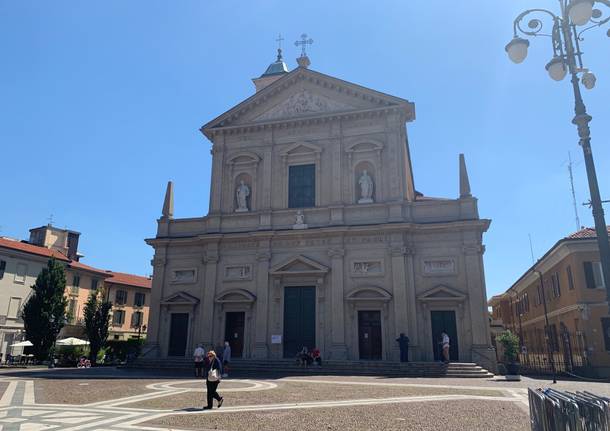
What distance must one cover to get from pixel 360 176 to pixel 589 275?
1373 cm

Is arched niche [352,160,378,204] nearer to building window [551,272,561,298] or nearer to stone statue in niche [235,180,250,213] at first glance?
stone statue in niche [235,180,250,213]

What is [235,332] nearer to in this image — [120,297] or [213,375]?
[213,375]

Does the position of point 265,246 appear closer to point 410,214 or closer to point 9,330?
point 410,214

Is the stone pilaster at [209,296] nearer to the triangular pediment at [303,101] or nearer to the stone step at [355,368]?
the stone step at [355,368]

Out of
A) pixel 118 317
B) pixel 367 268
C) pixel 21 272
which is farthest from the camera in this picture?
pixel 118 317

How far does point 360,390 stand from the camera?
584 inches

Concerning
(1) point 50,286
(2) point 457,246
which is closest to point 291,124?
(2) point 457,246

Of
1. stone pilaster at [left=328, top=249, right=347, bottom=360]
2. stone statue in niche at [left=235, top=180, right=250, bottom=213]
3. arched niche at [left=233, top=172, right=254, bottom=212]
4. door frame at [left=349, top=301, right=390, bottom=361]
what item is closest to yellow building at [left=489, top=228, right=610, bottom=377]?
door frame at [left=349, top=301, right=390, bottom=361]

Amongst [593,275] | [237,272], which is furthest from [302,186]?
[593,275]

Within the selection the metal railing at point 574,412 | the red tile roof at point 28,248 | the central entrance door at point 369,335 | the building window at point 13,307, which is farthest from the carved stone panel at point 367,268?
the building window at point 13,307

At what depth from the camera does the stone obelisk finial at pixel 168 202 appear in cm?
3114

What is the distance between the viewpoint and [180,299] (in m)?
28.6

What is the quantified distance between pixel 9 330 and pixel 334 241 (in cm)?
3057

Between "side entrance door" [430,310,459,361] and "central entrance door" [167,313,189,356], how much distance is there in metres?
14.7
